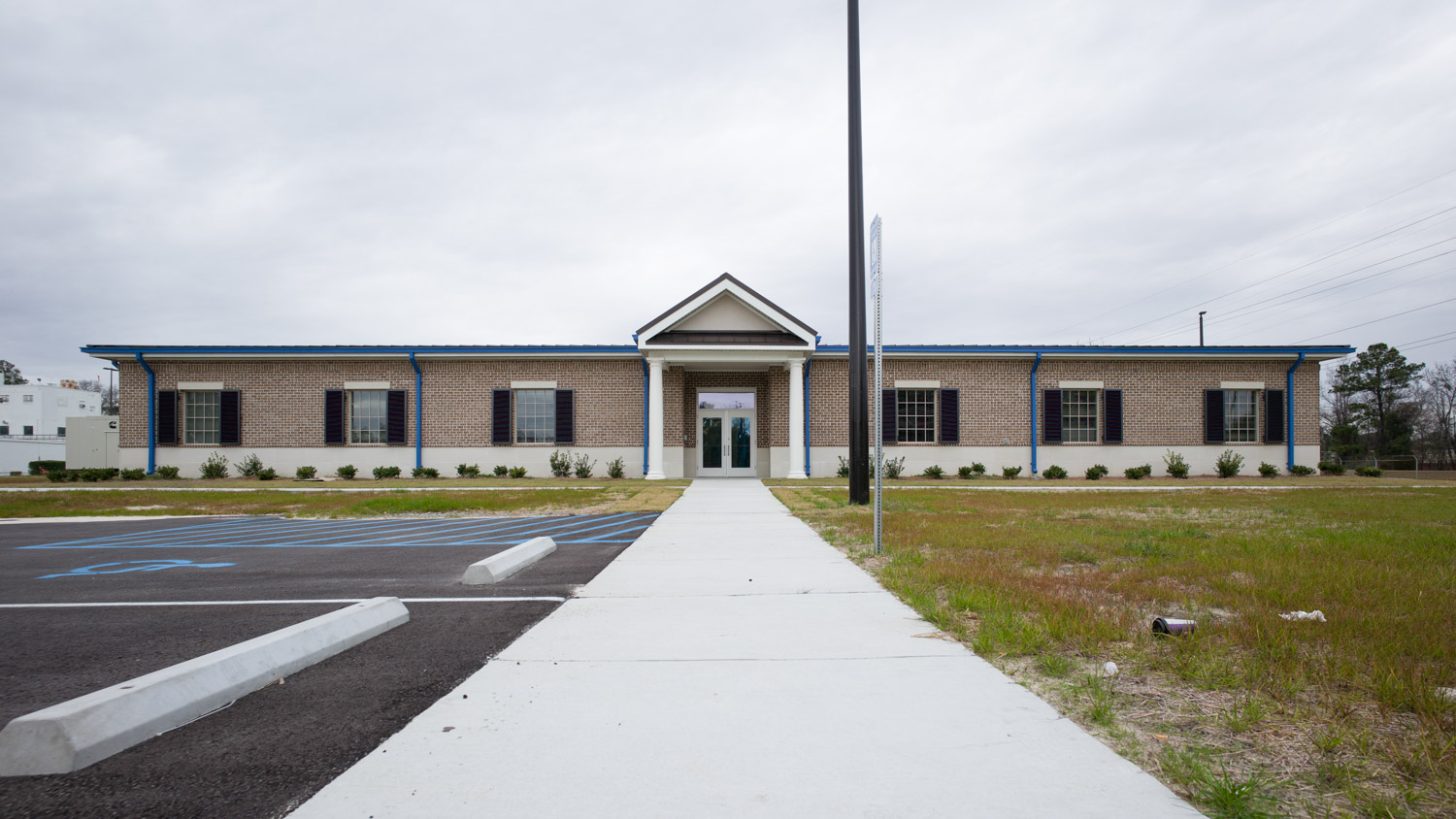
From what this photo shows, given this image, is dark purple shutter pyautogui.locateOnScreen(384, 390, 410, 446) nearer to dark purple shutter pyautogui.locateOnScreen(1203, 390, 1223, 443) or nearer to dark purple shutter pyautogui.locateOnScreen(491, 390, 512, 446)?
dark purple shutter pyautogui.locateOnScreen(491, 390, 512, 446)

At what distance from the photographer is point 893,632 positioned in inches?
168

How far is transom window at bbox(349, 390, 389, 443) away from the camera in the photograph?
76.0 ft

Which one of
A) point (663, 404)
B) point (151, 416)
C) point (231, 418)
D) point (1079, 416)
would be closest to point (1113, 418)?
point (1079, 416)

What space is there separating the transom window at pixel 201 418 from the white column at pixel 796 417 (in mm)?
18693

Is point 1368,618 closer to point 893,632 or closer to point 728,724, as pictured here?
point 893,632

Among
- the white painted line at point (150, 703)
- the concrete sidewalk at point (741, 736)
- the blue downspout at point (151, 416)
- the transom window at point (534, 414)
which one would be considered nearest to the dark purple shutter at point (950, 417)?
the transom window at point (534, 414)

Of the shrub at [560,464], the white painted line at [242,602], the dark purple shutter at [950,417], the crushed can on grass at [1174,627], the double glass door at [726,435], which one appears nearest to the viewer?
the crushed can on grass at [1174,627]

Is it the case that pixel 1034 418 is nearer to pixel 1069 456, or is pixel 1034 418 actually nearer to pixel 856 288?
pixel 1069 456

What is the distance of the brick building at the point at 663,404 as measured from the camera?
22.8 metres

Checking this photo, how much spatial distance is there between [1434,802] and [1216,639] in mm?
1682

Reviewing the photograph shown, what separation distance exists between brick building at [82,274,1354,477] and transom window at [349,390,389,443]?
46mm

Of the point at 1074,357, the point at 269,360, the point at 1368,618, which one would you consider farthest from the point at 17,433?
the point at 1368,618

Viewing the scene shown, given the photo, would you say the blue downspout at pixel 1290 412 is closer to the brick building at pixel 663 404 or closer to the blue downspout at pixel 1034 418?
the brick building at pixel 663 404

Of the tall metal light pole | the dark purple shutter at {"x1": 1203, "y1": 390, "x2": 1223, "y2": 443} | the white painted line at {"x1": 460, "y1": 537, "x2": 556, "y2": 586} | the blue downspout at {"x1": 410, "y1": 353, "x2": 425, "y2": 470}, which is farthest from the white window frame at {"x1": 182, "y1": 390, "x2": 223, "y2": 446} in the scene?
the dark purple shutter at {"x1": 1203, "y1": 390, "x2": 1223, "y2": 443}
